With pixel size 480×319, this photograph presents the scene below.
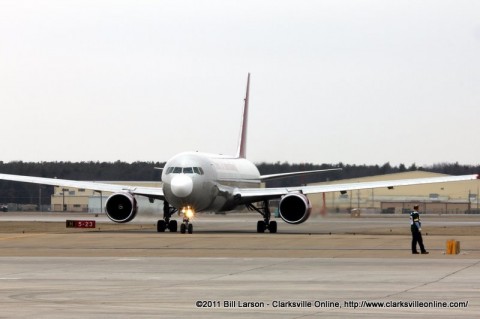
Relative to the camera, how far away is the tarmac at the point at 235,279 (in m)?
18.9

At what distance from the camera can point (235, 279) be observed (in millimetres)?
25828

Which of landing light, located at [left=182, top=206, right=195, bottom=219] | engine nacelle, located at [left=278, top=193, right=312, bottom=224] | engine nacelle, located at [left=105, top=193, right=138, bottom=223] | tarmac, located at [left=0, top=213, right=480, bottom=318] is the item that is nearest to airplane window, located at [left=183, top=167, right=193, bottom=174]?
landing light, located at [left=182, top=206, right=195, bottom=219]

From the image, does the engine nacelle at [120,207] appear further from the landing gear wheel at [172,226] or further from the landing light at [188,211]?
the landing light at [188,211]

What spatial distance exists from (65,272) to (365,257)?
10656 millimetres

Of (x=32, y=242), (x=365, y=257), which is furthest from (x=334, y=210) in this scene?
(x=365, y=257)

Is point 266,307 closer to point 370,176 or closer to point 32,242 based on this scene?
point 32,242

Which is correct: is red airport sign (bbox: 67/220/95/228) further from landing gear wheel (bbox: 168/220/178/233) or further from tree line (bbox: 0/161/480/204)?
tree line (bbox: 0/161/480/204)

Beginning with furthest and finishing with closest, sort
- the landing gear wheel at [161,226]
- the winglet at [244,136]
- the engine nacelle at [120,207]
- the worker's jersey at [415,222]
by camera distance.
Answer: the winglet at [244,136], the engine nacelle at [120,207], the landing gear wheel at [161,226], the worker's jersey at [415,222]

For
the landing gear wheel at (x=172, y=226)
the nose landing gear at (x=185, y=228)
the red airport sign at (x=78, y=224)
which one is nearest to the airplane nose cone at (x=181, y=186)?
the nose landing gear at (x=185, y=228)

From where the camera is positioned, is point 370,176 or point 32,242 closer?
point 32,242

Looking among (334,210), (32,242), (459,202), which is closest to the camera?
(32,242)

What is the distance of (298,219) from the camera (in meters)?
55.1

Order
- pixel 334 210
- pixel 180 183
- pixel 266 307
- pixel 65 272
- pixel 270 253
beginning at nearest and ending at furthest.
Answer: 1. pixel 266 307
2. pixel 65 272
3. pixel 270 253
4. pixel 180 183
5. pixel 334 210

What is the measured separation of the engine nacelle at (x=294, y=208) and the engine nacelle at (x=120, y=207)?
769cm
